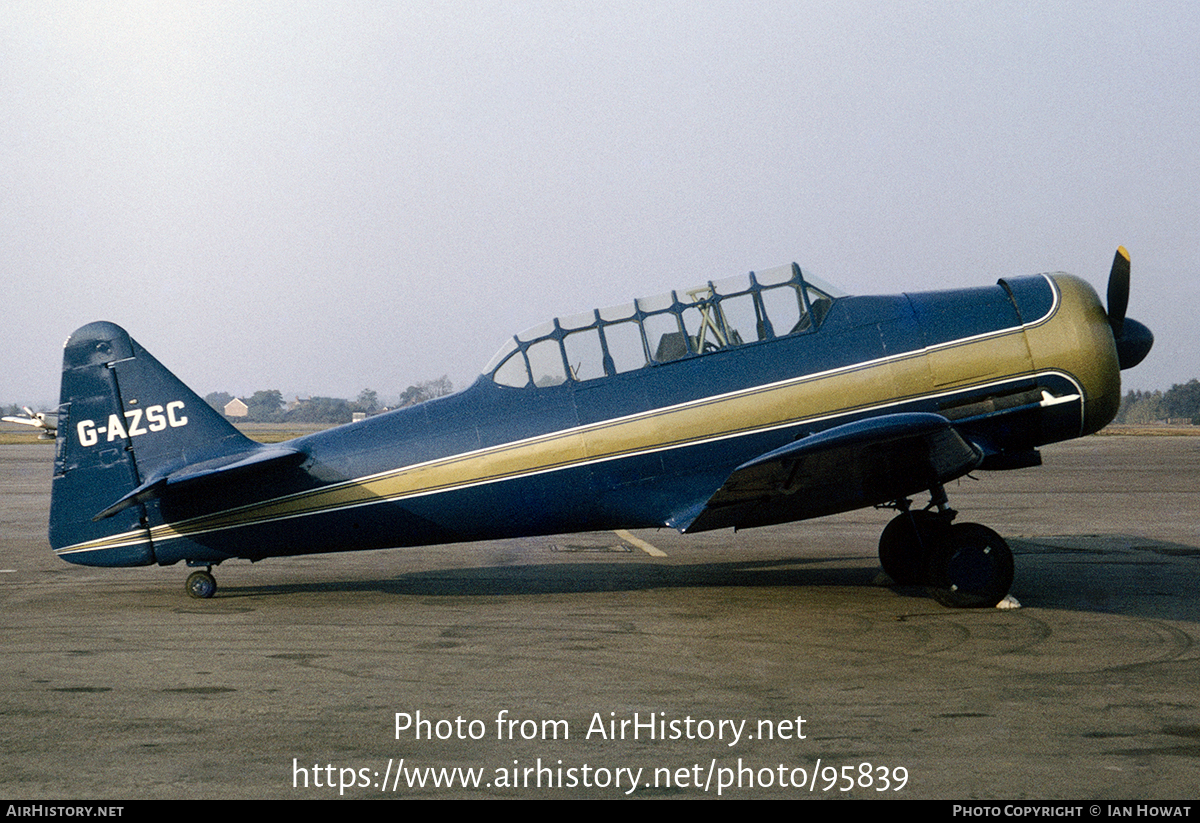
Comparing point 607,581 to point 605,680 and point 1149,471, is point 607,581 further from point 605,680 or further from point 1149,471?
point 1149,471

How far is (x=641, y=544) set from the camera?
13391mm

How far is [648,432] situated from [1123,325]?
4.58m

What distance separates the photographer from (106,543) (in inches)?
368

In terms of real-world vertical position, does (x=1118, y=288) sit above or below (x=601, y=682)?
above

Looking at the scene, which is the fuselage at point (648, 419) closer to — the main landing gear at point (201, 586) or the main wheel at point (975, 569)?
the main landing gear at point (201, 586)

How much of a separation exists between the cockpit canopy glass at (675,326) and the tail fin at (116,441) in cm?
311

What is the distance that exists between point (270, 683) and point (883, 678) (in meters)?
3.89

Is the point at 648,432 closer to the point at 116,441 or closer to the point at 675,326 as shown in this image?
the point at 675,326

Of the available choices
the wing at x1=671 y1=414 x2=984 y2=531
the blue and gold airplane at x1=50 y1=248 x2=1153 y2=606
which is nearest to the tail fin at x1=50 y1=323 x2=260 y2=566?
the blue and gold airplane at x1=50 y1=248 x2=1153 y2=606

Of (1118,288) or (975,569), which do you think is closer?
(975,569)

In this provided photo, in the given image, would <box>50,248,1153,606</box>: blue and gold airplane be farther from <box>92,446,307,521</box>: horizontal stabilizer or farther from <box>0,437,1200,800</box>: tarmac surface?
<box>0,437,1200,800</box>: tarmac surface

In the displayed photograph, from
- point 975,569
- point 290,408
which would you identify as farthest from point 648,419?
point 290,408

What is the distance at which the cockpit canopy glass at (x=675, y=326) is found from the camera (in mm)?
8938

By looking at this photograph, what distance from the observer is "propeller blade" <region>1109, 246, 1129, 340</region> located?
8.80 m
